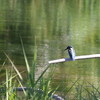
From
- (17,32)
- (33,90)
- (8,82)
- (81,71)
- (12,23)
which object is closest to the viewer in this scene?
(33,90)

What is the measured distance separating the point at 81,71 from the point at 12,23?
7336 mm

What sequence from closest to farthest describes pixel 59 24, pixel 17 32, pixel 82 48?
pixel 82 48
pixel 17 32
pixel 59 24

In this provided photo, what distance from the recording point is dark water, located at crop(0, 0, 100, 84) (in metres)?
9.69

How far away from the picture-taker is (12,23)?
16.5m

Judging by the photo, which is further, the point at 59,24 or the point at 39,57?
the point at 59,24

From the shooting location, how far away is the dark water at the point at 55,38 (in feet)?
31.8

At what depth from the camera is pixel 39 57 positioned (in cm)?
1077

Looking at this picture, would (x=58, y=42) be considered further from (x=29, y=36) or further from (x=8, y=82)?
(x=8, y=82)

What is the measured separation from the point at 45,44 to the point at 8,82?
8.72 meters

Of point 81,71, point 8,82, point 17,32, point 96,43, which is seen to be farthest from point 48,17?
point 8,82

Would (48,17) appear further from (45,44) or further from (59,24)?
(45,44)

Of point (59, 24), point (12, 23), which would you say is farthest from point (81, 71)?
point (59, 24)

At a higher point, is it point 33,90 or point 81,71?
point 33,90

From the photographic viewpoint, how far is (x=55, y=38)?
1412cm
